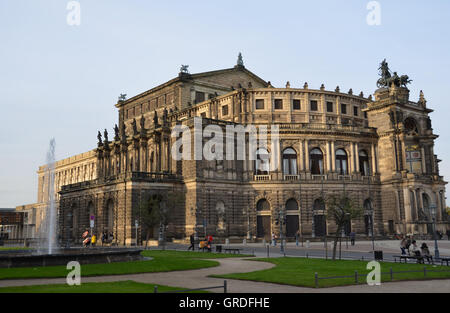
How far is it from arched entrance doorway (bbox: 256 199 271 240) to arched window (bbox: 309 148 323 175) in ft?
30.2

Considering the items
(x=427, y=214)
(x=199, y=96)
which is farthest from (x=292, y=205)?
(x=199, y=96)

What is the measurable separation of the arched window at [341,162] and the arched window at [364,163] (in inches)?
124

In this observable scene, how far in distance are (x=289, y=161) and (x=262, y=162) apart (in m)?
4.17

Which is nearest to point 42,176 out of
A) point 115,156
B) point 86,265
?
point 115,156

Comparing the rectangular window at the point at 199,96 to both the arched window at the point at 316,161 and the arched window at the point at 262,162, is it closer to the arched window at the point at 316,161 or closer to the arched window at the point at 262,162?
the arched window at the point at 262,162

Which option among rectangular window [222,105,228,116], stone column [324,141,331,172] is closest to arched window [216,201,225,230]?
rectangular window [222,105,228,116]

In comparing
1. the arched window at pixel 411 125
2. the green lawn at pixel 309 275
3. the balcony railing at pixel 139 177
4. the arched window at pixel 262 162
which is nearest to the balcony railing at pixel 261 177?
the arched window at pixel 262 162

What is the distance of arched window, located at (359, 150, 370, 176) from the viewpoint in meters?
71.9

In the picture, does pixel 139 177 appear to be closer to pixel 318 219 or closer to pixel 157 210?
pixel 157 210

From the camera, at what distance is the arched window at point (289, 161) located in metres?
67.2

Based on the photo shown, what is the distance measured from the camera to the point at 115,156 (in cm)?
8000

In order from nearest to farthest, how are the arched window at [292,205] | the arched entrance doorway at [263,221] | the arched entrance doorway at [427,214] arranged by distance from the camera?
the arched entrance doorway at [263,221]
the arched window at [292,205]
the arched entrance doorway at [427,214]
